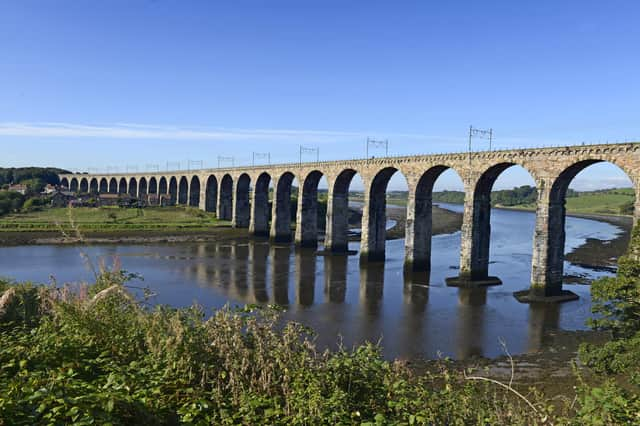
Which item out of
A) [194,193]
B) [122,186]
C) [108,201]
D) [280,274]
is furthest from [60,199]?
[280,274]

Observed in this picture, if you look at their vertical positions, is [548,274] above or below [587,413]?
below

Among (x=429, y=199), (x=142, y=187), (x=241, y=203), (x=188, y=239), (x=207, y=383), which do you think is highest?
(x=142, y=187)

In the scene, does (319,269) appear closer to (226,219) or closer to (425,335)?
(425,335)

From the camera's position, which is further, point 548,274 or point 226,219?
point 226,219

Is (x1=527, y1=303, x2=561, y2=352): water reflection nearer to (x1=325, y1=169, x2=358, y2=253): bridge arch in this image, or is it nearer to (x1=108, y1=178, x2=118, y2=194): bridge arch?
(x1=325, y1=169, x2=358, y2=253): bridge arch

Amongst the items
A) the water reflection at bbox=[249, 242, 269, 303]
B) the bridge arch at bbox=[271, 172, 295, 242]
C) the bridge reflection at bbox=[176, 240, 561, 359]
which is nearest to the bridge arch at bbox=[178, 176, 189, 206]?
the bridge arch at bbox=[271, 172, 295, 242]

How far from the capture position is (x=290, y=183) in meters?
65.9

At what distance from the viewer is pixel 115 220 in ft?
239

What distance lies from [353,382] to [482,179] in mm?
32091

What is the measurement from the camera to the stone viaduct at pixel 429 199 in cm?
3164

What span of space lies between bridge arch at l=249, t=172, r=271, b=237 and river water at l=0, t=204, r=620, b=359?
30.7 feet

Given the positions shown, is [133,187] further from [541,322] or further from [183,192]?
[541,322]

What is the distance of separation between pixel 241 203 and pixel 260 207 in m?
6.63

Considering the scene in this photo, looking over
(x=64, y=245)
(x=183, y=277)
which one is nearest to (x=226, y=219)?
(x=64, y=245)
